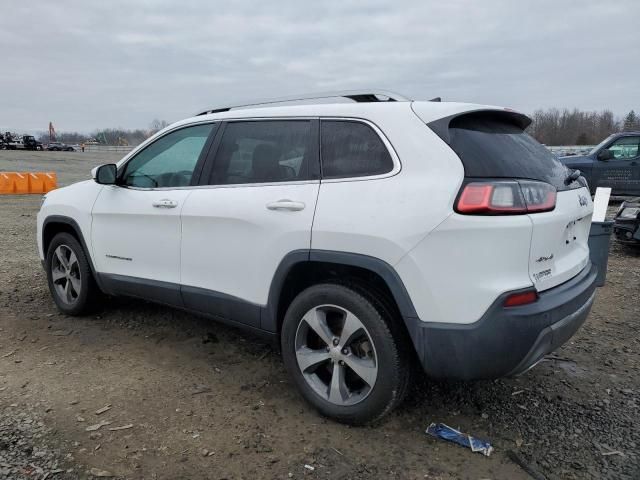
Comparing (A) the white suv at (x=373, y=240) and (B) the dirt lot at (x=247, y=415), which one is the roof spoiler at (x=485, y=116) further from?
(B) the dirt lot at (x=247, y=415)

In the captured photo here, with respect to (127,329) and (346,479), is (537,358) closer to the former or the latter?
(346,479)

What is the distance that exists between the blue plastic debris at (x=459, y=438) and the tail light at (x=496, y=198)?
127 cm

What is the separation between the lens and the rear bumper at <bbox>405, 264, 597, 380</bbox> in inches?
96.6

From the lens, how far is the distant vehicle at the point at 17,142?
54.6m

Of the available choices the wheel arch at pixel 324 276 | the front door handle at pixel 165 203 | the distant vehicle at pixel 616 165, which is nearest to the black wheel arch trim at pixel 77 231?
the front door handle at pixel 165 203

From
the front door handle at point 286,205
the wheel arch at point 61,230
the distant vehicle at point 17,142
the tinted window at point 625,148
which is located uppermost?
the distant vehicle at point 17,142

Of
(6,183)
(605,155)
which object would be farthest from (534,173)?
(6,183)

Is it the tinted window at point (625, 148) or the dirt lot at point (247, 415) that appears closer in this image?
the dirt lot at point (247, 415)

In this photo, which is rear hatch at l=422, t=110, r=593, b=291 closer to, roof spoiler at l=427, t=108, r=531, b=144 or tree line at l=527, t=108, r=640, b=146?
roof spoiler at l=427, t=108, r=531, b=144

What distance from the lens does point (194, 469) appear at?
2.61 m

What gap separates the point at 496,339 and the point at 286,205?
1.36 m

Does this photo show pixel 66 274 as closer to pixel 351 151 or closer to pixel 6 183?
pixel 351 151

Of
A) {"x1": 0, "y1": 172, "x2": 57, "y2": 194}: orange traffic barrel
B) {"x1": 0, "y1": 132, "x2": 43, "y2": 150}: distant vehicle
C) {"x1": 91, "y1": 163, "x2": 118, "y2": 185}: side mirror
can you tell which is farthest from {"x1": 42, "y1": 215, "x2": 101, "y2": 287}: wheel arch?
{"x1": 0, "y1": 132, "x2": 43, "y2": 150}: distant vehicle

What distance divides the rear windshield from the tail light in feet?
0.26
